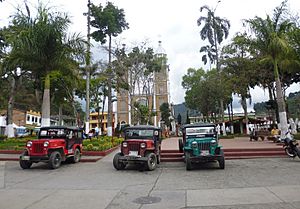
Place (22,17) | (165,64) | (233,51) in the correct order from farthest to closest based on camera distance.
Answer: (165,64) → (233,51) → (22,17)

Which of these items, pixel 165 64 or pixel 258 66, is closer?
pixel 258 66

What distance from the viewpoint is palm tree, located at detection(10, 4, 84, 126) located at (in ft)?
51.3

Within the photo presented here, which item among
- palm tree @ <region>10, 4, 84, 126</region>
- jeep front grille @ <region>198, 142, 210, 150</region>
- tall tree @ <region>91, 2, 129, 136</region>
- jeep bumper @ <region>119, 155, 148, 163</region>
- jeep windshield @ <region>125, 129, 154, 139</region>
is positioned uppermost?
tall tree @ <region>91, 2, 129, 136</region>

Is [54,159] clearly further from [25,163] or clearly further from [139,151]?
[139,151]

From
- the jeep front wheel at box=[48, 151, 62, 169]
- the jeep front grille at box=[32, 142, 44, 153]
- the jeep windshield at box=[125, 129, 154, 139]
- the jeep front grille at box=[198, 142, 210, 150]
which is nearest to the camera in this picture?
the jeep front grille at box=[198, 142, 210, 150]

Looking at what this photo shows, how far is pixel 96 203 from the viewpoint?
6.51 m

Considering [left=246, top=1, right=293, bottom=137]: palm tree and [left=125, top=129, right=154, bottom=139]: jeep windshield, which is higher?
[left=246, top=1, right=293, bottom=137]: palm tree

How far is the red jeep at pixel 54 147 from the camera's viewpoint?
11977mm

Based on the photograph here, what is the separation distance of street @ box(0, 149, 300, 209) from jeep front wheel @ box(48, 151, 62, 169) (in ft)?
1.04

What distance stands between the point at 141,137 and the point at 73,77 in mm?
8717

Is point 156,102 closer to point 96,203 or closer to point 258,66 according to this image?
point 258,66

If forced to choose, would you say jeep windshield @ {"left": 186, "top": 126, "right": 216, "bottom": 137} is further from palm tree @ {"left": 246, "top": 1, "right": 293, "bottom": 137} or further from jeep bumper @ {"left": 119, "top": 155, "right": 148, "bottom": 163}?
palm tree @ {"left": 246, "top": 1, "right": 293, "bottom": 137}

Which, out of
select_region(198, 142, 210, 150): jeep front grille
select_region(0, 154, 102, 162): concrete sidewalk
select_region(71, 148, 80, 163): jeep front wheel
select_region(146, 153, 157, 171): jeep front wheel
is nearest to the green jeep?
select_region(198, 142, 210, 150): jeep front grille

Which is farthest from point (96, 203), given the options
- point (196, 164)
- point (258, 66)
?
point (258, 66)
